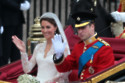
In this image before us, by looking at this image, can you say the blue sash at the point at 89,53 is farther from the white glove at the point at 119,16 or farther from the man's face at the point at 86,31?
the white glove at the point at 119,16

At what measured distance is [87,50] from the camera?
4.57 metres

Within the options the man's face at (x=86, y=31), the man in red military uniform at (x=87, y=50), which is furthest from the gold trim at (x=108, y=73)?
the man's face at (x=86, y=31)

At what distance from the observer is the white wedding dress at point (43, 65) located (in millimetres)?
4898

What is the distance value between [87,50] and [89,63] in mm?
129

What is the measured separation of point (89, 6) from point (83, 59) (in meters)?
0.51

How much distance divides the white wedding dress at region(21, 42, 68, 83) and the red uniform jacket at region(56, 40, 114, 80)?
18 centimetres

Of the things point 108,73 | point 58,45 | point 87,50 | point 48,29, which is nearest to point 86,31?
point 87,50

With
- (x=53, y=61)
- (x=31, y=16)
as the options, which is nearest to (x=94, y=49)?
(x=53, y=61)

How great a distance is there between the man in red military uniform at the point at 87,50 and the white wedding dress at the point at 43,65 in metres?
0.26

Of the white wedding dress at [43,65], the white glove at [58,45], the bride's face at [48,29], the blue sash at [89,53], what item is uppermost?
the bride's face at [48,29]

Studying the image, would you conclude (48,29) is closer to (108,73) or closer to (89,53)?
(89,53)

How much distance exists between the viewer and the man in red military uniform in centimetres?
445

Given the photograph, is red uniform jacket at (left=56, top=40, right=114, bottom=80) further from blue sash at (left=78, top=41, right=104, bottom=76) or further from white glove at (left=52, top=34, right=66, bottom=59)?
white glove at (left=52, top=34, right=66, bottom=59)

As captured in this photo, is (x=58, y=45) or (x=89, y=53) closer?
(x=58, y=45)
